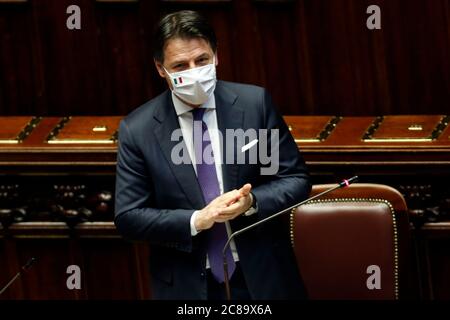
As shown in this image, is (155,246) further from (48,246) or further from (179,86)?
(48,246)

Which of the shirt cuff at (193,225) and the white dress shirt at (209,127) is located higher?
the white dress shirt at (209,127)

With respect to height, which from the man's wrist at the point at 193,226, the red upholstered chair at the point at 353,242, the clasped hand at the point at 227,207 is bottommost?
the red upholstered chair at the point at 353,242

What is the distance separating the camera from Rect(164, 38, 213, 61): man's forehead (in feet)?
9.86

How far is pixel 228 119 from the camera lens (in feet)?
10.0

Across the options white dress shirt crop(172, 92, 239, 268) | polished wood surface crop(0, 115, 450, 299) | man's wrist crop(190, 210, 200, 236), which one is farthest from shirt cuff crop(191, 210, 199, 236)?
polished wood surface crop(0, 115, 450, 299)

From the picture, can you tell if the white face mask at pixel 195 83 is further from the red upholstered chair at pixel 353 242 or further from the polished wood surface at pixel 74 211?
the polished wood surface at pixel 74 211

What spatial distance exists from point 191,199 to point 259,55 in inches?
67.8

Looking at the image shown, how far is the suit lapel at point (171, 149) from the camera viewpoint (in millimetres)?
2994

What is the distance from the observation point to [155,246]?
9.91 ft

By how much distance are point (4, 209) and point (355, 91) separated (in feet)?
4.68

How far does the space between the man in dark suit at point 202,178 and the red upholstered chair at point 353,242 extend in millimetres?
167

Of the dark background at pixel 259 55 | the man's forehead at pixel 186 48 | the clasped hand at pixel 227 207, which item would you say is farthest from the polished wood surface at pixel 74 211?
the clasped hand at pixel 227 207

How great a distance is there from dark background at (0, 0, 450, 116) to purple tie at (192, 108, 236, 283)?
1.60 meters

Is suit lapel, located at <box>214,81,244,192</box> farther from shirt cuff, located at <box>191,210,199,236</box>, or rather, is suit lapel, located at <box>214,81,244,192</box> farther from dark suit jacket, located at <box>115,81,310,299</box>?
shirt cuff, located at <box>191,210,199,236</box>
